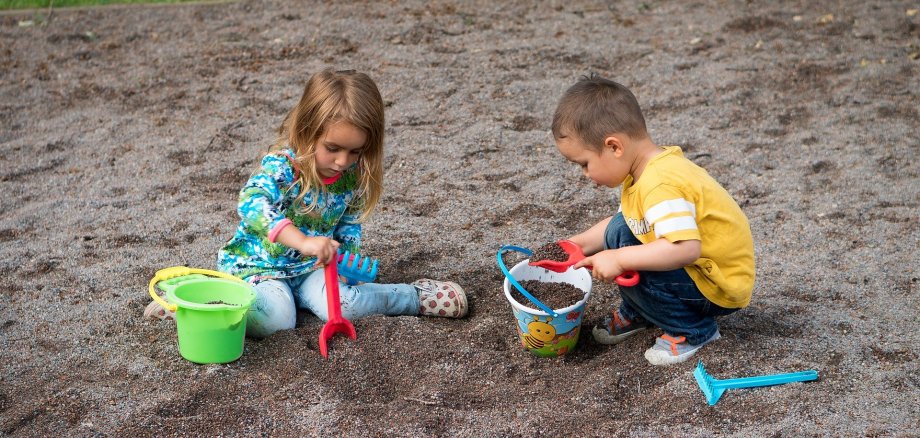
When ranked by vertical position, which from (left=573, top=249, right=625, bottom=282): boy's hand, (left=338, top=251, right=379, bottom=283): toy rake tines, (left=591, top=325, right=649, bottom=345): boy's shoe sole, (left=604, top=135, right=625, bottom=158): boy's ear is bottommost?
(left=591, top=325, right=649, bottom=345): boy's shoe sole

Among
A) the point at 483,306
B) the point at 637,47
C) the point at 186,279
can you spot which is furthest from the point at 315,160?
the point at 637,47

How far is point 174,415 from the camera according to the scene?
98.8 inches

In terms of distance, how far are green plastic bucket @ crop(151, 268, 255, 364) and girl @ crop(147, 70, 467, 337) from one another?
0.11 metres

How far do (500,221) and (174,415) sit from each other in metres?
1.65

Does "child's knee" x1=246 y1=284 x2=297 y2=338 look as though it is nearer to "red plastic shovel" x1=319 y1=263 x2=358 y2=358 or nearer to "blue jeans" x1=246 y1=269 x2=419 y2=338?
"blue jeans" x1=246 y1=269 x2=419 y2=338

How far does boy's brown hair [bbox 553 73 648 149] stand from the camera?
2.56 metres

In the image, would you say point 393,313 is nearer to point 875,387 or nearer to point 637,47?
point 875,387

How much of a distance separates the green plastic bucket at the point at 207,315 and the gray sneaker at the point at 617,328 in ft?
3.61

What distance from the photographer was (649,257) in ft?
8.09

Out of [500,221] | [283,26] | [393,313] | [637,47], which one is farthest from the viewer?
[283,26]

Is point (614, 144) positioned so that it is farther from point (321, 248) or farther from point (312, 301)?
point (312, 301)

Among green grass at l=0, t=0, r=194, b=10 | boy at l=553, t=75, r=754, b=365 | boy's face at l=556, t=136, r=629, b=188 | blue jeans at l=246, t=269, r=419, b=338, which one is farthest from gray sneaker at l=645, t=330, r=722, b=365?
green grass at l=0, t=0, r=194, b=10

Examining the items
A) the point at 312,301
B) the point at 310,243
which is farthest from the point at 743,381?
the point at 312,301

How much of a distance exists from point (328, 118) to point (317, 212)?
15.2 inches
